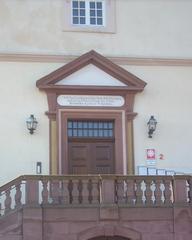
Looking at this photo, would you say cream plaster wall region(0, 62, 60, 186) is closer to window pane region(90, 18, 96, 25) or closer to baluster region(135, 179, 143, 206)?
window pane region(90, 18, 96, 25)

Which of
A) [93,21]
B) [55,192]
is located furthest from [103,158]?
[93,21]

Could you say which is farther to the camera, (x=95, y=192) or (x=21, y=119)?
(x=21, y=119)

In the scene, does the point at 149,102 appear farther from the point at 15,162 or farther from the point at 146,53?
the point at 15,162

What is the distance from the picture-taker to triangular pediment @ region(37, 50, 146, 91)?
61.6ft

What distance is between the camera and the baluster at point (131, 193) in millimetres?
16547

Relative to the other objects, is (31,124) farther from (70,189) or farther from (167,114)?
(167,114)

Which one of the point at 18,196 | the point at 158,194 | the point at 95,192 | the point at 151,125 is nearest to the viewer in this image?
the point at 18,196

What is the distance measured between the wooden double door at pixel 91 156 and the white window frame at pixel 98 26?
11.2 feet

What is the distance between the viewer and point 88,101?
18.8m

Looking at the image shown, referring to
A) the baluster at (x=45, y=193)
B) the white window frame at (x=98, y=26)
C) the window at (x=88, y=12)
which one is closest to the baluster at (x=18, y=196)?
the baluster at (x=45, y=193)

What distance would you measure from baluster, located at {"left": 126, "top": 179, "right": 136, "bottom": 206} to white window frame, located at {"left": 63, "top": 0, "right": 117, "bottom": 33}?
522 centimetres

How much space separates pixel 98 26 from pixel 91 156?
13.2 feet

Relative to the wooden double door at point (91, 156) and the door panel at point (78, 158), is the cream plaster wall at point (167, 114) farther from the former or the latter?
the door panel at point (78, 158)

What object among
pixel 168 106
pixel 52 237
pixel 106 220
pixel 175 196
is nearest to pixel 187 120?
pixel 168 106
